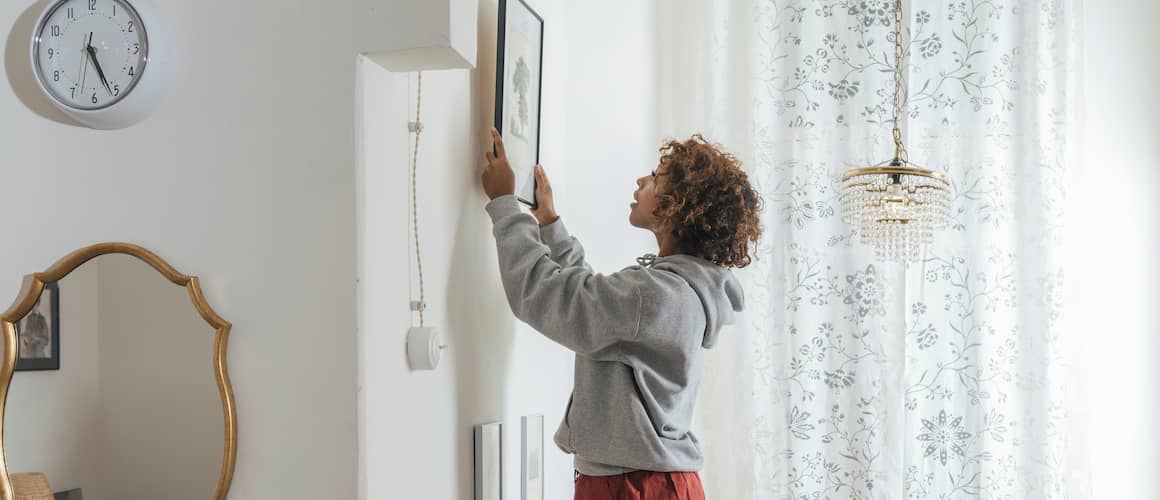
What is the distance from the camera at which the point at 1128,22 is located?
271 centimetres

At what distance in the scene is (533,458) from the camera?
2.09m

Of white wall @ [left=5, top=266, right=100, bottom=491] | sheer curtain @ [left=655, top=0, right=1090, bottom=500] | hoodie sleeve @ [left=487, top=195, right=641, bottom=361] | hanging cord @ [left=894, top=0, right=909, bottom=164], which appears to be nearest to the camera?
white wall @ [left=5, top=266, right=100, bottom=491]

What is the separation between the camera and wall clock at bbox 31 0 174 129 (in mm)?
1268

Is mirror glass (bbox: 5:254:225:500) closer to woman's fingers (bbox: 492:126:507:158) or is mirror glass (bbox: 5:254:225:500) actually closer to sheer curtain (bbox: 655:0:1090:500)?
woman's fingers (bbox: 492:126:507:158)

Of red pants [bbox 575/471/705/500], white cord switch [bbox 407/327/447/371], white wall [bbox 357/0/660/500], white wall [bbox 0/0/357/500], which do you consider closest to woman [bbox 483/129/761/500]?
red pants [bbox 575/471/705/500]

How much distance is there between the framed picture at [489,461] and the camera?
1.75 meters

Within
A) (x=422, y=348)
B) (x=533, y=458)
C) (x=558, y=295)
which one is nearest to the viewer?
(x=422, y=348)

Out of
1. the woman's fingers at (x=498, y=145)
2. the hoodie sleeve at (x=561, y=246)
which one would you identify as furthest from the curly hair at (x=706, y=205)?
the woman's fingers at (x=498, y=145)

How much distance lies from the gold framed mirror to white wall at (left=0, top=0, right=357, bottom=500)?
22 mm

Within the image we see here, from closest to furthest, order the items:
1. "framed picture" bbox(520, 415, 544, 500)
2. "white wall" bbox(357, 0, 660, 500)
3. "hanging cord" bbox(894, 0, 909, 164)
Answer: "white wall" bbox(357, 0, 660, 500)
"framed picture" bbox(520, 415, 544, 500)
"hanging cord" bbox(894, 0, 909, 164)

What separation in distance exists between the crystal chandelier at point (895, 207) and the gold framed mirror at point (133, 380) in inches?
61.6

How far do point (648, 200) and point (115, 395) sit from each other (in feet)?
3.27

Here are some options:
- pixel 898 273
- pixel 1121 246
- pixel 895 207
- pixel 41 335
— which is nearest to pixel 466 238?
pixel 41 335

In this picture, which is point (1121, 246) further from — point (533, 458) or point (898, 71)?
point (533, 458)
